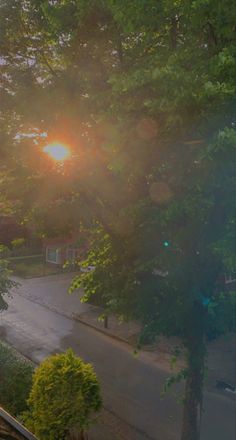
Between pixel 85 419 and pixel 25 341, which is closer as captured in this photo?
pixel 85 419

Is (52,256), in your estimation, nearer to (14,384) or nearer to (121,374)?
(121,374)

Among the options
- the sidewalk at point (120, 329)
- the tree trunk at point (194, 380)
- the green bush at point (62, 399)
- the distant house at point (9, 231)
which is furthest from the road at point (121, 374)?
the distant house at point (9, 231)

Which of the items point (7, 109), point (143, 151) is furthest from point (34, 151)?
point (143, 151)

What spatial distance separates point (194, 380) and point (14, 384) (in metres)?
4.19

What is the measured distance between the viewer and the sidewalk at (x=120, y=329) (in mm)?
12966

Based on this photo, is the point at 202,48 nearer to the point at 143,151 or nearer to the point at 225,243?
the point at 143,151

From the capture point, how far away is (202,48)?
245 inches

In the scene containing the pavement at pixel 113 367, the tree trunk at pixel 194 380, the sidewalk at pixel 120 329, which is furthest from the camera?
the sidewalk at pixel 120 329

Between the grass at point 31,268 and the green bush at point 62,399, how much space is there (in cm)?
2018

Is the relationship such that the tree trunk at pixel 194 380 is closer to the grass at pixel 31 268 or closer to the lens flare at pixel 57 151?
the lens flare at pixel 57 151

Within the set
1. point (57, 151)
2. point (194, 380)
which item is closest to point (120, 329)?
point (194, 380)

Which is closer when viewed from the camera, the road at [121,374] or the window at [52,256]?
the road at [121,374]

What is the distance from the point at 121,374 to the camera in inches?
502

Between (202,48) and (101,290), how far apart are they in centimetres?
491
